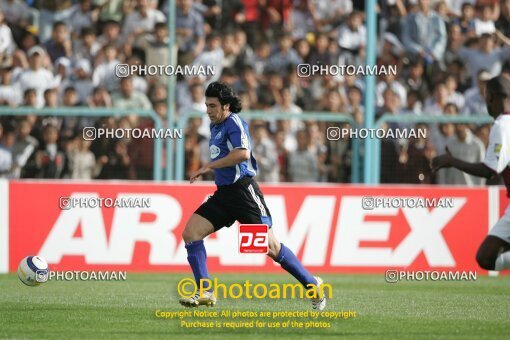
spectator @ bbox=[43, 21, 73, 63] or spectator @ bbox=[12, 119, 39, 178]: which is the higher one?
spectator @ bbox=[43, 21, 73, 63]

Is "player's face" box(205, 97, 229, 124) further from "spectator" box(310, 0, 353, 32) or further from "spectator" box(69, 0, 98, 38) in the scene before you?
"spectator" box(310, 0, 353, 32)

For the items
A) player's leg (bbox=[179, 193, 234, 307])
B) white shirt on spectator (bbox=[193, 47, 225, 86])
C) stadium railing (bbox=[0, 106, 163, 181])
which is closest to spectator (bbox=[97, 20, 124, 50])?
white shirt on spectator (bbox=[193, 47, 225, 86])

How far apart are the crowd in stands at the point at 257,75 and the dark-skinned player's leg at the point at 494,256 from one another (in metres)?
7.01

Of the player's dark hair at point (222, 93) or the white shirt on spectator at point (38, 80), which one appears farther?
the white shirt on spectator at point (38, 80)

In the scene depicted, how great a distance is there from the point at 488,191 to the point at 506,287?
8.47 ft

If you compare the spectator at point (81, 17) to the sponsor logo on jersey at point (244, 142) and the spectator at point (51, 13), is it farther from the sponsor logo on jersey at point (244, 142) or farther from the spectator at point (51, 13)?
the sponsor logo on jersey at point (244, 142)

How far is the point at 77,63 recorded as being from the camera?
17.2 m

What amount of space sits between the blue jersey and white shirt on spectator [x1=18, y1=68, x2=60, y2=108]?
271 inches

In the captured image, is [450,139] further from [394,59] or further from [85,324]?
[85,324]

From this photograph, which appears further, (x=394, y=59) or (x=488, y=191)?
(x=394, y=59)

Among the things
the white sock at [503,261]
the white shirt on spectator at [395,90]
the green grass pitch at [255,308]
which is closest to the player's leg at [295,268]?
the green grass pitch at [255,308]

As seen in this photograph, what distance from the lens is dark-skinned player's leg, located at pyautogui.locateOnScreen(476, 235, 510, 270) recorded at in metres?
9.40

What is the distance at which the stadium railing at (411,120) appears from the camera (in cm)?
1642

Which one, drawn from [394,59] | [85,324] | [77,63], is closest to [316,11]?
[394,59]
